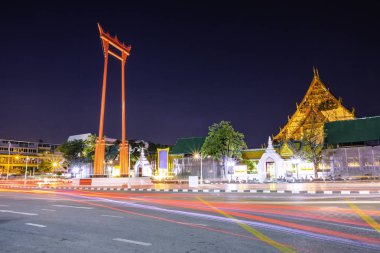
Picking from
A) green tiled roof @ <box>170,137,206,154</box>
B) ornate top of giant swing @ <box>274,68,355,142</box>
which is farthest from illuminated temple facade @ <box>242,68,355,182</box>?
green tiled roof @ <box>170,137,206,154</box>

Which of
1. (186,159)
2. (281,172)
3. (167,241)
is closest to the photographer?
(167,241)

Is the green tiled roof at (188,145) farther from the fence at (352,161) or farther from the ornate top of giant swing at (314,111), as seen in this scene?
the fence at (352,161)

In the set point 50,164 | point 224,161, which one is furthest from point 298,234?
point 50,164

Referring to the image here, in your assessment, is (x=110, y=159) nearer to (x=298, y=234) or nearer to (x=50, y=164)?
(x=50, y=164)

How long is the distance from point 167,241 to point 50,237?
8.38 feet

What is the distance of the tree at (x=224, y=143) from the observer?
40656mm

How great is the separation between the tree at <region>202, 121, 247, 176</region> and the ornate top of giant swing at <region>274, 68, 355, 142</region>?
1304cm

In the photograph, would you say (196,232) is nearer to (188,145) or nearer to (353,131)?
(353,131)

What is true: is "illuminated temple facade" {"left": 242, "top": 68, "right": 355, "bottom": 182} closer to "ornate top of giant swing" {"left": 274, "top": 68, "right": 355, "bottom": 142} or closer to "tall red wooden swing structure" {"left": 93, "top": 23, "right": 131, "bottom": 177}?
"ornate top of giant swing" {"left": 274, "top": 68, "right": 355, "bottom": 142}

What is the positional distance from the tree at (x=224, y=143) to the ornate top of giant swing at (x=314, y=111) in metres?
13.0

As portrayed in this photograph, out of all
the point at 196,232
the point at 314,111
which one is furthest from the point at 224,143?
the point at 196,232

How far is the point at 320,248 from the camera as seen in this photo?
5734 mm

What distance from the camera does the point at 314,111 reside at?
50688 mm

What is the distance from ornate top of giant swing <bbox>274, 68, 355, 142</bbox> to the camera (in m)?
51.0
